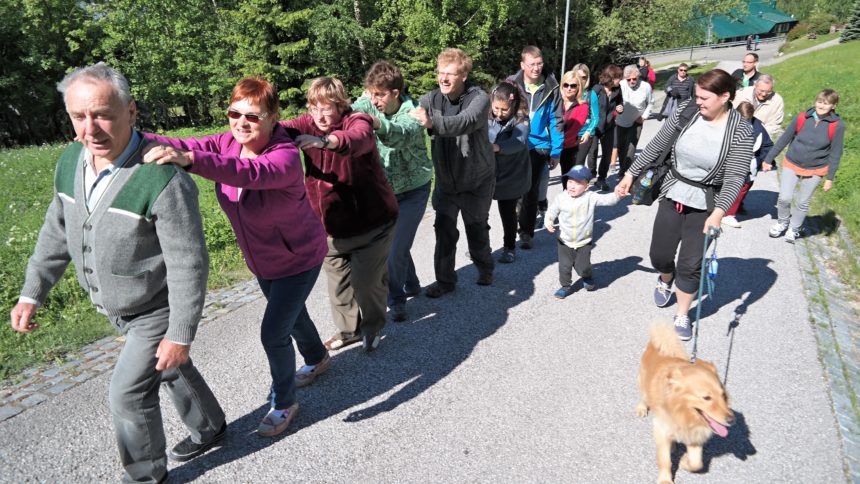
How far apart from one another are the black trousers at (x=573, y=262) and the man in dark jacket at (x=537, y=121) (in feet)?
4.67

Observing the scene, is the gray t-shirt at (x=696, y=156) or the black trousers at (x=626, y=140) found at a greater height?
the gray t-shirt at (x=696, y=156)

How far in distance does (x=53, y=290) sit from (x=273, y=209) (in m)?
4.04

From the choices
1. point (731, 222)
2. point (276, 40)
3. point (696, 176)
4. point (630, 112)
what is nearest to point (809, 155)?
point (731, 222)

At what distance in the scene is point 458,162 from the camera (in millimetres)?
4926

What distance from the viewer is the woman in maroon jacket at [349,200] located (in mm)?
3438

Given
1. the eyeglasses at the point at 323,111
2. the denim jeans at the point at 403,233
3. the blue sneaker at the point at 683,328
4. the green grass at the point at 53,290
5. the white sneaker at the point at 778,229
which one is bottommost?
the white sneaker at the point at 778,229

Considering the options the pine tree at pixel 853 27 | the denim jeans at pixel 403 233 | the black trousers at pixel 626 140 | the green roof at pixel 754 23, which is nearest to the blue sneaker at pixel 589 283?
the denim jeans at pixel 403 233

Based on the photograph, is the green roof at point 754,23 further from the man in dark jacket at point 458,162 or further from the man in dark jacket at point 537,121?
the man in dark jacket at point 458,162

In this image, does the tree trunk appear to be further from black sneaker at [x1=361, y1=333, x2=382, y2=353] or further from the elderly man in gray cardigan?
the elderly man in gray cardigan

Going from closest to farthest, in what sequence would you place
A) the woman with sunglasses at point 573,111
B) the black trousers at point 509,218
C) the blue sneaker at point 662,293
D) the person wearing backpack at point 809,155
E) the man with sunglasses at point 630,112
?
1. the blue sneaker at point 662,293
2. the black trousers at point 509,218
3. the person wearing backpack at point 809,155
4. the woman with sunglasses at point 573,111
5. the man with sunglasses at point 630,112

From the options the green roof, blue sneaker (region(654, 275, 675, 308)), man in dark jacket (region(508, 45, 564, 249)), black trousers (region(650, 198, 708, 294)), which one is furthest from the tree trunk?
the green roof

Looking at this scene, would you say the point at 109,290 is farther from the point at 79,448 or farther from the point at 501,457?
the point at 501,457

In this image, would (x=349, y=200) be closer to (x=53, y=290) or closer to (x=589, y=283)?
(x=589, y=283)

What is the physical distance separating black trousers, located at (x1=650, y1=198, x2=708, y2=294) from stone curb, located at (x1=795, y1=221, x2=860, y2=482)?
45.4 inches
